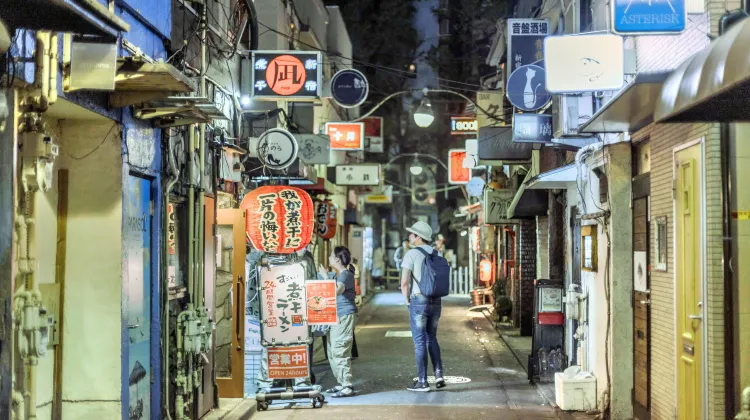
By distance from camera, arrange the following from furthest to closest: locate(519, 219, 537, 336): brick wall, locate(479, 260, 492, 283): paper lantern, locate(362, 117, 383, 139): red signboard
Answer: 1. locate(362, 117, 383, 139): red signboard
2. locate(479, 260, 492, 283): paper lantern
3. locate(519, 219, 537, 336): brick wall

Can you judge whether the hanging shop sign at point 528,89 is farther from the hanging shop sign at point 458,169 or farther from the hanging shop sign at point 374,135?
the hanging shop sign at point 374,135

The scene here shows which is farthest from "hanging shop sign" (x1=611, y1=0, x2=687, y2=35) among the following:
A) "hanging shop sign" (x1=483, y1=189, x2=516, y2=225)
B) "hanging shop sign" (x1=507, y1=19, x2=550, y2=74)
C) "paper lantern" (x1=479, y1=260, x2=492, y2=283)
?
"paper lantern" (x1=479, y1=260, x2=492, y2=283)

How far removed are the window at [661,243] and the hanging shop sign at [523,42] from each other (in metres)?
8.40

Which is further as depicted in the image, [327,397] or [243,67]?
[243,67]

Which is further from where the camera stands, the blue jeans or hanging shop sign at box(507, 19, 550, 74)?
hanging shop sign at box(507, 19, 550, 74)

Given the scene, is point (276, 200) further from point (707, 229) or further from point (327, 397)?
point (707, 229)

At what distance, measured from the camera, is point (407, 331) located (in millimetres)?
23516

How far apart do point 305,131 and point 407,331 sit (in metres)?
6.92

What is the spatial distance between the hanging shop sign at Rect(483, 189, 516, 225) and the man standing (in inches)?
434

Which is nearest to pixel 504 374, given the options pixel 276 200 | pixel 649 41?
pixel 276 200

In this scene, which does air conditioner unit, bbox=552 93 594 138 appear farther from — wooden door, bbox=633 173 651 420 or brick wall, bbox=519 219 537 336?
brick wall, bbox=519 219 537 336

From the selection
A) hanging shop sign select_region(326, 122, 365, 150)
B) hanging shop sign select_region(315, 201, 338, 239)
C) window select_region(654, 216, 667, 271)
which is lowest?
window select_region(654, 216, 667, 271)

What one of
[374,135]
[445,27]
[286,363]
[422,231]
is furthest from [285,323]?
[445,27]

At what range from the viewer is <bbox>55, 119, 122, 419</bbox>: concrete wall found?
8.28m
